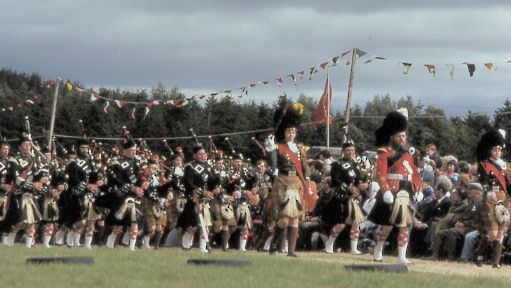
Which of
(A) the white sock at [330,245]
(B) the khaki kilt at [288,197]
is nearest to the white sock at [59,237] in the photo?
(A) the white sock at [330,245]

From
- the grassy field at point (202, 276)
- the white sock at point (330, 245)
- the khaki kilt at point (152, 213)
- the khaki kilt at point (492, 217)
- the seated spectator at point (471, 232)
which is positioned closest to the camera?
the grassy field at point (202, 276)

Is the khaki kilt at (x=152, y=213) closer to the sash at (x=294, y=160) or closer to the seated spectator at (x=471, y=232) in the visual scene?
the sash at (x=294, y=160)

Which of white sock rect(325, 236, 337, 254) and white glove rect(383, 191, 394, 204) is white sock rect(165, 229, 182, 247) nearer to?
white sock rect(325, 236, 337, 254)

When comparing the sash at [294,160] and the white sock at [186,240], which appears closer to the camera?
the sash at [294,160]

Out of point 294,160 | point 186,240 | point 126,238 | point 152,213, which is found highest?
point 294,160

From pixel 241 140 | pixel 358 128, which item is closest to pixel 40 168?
pixel 241 140

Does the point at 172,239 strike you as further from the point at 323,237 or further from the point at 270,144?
the point at 270,144

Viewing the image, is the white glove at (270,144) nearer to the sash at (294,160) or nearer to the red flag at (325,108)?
the sash at (294,160)

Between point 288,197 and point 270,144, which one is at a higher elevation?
point 270,144

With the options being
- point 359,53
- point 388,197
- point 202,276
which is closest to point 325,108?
point 359,53

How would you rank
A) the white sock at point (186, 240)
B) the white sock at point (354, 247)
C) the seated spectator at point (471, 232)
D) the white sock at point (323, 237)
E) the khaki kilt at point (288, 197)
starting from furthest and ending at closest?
the white sock at point (323, 237), the white sock at point (186, 240), the white sock at point (354, 247), the seated spectator at point (471, 232), the khaki kilt at point (288, 197)

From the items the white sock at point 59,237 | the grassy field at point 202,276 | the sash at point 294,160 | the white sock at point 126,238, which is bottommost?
the white sock at point 59,237

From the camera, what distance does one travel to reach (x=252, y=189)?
28.7 meters

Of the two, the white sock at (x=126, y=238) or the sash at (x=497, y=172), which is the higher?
the sash at (x=497, y=172)
